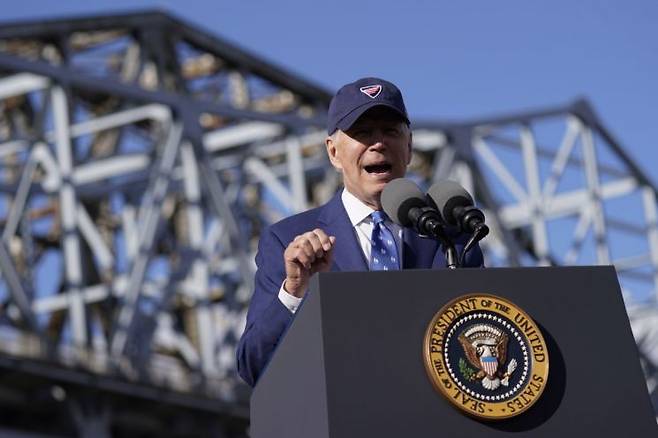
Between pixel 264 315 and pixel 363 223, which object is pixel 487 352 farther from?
pixel 363 223

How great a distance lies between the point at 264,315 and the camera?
4.71 metres

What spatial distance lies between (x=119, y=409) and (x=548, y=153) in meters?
18.9

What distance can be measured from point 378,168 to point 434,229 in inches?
21.4

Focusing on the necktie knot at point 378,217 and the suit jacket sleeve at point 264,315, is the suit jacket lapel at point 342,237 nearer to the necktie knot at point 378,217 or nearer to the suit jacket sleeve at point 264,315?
the necktie knot at point 378,217

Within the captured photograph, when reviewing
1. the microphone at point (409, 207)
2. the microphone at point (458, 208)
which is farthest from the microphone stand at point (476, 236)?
the microphone at point (409, 207)

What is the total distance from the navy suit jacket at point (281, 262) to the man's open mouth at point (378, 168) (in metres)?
0.19

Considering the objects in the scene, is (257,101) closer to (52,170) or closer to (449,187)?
(52,170)

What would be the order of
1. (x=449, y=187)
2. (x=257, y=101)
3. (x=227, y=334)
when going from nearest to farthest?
1. (x=449, y=187)
2. (x=227, y=334)
3. (x=257, y=101)

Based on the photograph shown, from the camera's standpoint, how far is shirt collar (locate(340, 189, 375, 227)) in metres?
5.11

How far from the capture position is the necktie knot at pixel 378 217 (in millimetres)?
5037

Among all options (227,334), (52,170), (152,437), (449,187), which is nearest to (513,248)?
(227,334)

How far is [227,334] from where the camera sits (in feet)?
132

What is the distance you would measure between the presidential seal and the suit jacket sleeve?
2.63 feet

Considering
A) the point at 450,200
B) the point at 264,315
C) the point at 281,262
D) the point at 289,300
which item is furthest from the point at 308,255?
the point at 281,262
